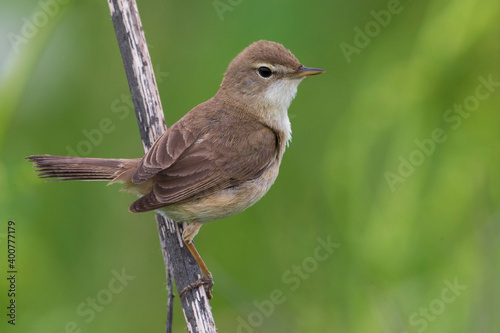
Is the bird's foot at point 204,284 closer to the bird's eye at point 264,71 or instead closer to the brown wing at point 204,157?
the brown wing at point 204,157

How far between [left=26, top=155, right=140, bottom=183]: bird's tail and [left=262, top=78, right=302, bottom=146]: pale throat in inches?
35.0

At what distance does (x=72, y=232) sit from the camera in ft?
12.0

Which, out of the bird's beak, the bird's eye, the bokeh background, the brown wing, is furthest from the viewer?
the bird's eye

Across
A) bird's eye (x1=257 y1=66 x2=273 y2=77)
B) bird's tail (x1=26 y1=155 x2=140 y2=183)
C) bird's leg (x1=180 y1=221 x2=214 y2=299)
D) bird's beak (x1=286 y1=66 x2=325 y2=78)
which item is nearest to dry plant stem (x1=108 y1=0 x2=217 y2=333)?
bird's leg (x1=180 y1=221 x2=214 y2=299)

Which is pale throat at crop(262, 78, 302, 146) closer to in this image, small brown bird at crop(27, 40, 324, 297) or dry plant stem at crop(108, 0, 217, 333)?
small brown bird at crop(27, 40, 324, 297)

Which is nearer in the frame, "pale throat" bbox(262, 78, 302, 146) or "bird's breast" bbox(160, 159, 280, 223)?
"bird's breast" bbox(160, 159, 280, 223)

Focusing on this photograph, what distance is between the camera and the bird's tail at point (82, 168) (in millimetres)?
3375

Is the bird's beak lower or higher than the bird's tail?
lower

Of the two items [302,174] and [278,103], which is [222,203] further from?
[278,103]

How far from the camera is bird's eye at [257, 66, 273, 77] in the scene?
3.79m

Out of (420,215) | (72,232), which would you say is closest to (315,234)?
(420,215)

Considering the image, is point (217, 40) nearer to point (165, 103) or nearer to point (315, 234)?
point (165, 103)

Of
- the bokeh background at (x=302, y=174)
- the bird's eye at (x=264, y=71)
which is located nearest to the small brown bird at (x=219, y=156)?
the bird's eye at (x=264, y=71)

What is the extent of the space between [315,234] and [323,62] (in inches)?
47.6
